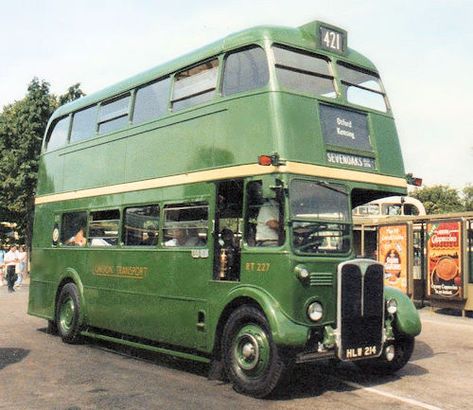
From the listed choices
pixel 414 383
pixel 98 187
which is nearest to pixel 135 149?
pixel 98 187

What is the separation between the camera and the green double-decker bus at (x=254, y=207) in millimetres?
7223

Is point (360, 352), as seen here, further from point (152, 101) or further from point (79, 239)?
point (79, 239)

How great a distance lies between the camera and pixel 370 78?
895cm

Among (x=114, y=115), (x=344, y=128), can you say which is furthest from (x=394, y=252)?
(x=344, y=128)

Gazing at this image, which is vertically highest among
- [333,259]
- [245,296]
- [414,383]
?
[333,259]

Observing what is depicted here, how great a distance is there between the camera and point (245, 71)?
8008 mm

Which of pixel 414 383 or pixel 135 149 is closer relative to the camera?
pixel 414 383

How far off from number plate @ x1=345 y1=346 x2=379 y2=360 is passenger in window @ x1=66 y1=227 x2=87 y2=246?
573cm

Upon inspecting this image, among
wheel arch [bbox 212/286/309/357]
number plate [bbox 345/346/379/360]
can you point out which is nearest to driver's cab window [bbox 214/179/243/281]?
wheel arch [bbox 212/286/309/357]

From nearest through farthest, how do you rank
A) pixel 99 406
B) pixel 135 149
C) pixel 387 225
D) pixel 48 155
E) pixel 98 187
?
pixel 99 406
pixel 135 149
pixel 98 187
pixel 48 155
pixel 387 225

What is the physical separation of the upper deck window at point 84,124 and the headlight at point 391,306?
6131mm

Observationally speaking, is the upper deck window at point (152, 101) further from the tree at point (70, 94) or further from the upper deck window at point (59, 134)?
the tree at point (70, 94)

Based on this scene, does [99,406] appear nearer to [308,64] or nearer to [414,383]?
[414,383]

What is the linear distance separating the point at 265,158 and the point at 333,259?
1514mm
